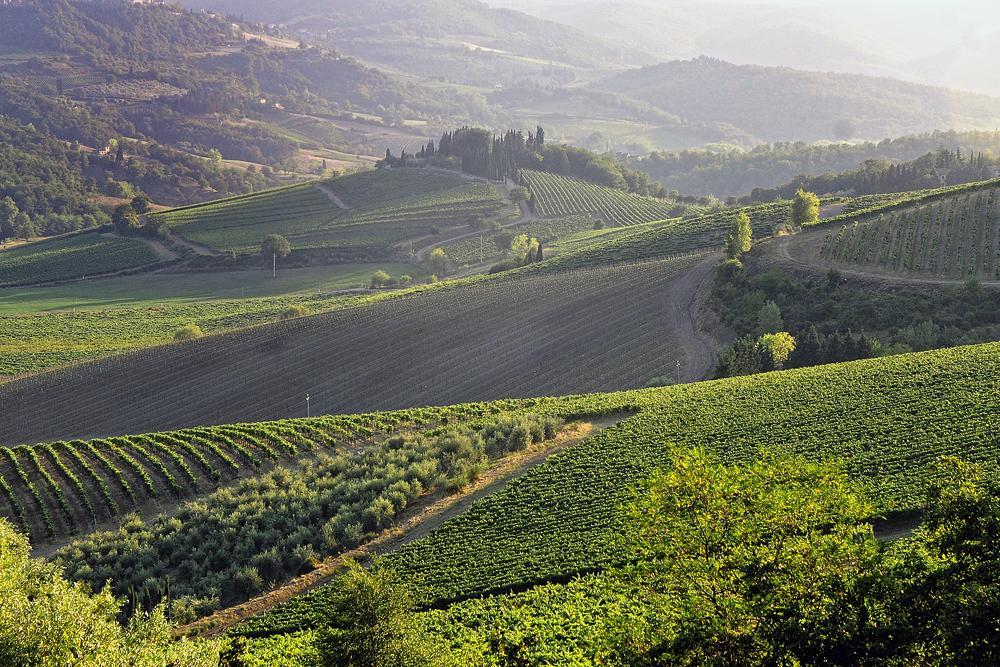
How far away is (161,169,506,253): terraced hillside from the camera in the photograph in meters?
154

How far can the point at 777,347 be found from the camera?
57.3 meters

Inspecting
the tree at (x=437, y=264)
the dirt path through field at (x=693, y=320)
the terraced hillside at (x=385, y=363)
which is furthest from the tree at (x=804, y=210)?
the tree at (x=437, y=264)

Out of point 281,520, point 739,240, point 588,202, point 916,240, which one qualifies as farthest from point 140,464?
point 588,202

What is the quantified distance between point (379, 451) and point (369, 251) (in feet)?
342

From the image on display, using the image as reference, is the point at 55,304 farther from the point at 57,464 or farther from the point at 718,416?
the point at 718,416

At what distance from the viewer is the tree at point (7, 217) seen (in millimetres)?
183375

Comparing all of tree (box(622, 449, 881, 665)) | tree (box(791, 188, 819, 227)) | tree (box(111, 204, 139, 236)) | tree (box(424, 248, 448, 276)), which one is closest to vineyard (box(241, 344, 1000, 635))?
tree (box(622, 449, 881, 665))

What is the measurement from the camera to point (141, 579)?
35188 mm

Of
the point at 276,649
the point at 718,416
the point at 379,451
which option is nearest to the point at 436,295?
the point at 379,451

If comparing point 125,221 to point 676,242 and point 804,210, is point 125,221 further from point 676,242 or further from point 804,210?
point 804,210

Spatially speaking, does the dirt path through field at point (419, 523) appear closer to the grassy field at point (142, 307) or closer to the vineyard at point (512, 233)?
the grassy field at point (142, 307)

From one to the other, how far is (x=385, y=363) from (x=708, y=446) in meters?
38.1

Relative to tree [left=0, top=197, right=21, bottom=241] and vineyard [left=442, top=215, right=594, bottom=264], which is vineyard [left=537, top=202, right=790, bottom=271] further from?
tree [left=0, top=197, right=21, bottom=241]

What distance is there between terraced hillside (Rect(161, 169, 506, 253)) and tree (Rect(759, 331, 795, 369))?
10000 cm
